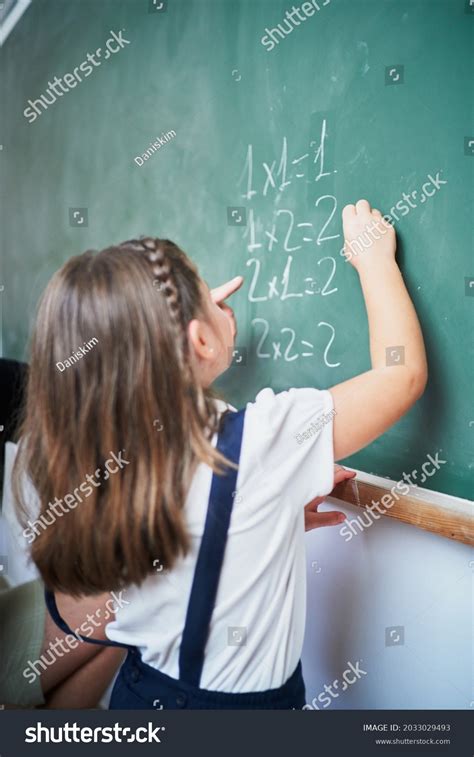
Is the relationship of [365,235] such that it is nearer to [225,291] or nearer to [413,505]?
[225,291]

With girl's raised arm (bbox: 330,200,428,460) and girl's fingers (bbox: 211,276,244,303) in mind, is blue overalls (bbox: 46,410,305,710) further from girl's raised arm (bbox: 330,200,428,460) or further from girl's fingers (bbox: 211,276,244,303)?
girl's fingers (bbox: 211,276,244,303)

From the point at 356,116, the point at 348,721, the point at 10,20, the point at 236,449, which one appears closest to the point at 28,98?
the point at 10,20

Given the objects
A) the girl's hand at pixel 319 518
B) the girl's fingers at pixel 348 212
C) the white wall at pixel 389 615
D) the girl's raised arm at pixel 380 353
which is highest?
the girl's fingers at pixel 348 212

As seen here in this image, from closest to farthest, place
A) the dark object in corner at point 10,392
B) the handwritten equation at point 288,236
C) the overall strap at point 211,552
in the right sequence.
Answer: the overall strap at point 211,552 → the handwritten equation at point 288,236 → the dark object in corner at point 10,392

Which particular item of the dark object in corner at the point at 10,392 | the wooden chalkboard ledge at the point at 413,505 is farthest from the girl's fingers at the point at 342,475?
the dark object in corner at the point at 10,392

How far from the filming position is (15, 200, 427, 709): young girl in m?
0.89

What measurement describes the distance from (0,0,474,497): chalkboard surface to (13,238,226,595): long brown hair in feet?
0.93

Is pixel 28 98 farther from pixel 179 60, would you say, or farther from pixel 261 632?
pixel 261 632

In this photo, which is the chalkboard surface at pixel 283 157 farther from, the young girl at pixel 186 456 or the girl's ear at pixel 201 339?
the girl's ear at pixel 201 339

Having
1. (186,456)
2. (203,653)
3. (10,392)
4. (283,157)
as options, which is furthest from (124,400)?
(10,392)

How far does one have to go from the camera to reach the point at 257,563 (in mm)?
901

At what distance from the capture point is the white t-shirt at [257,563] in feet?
2.89

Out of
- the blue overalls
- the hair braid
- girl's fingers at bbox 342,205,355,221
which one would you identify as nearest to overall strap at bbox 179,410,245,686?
the blue overalls

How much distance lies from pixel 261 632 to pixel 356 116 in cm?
76
